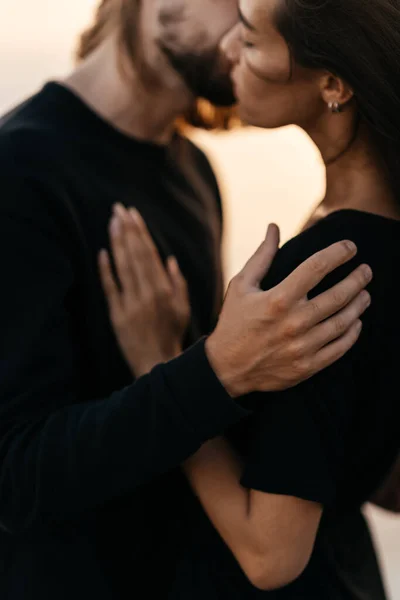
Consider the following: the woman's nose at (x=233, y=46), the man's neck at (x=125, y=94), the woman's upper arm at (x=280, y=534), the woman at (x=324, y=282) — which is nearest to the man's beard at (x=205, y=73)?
the man's neck at (x=125, y=94)

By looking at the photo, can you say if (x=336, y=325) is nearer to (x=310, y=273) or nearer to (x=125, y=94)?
(x=310, y=273)

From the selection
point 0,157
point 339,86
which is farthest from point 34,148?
point 339,86

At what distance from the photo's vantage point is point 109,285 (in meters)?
1.01

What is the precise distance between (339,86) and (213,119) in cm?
71

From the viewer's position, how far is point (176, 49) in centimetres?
123

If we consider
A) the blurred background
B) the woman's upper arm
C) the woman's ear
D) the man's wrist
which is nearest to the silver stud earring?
the woman's ear

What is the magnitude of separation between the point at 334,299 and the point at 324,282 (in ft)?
0.10

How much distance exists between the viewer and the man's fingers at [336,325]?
780 millimetres

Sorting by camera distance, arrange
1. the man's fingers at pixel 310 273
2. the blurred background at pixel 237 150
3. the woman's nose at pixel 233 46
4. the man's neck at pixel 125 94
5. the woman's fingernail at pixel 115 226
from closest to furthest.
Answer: the man's fingers at pixel 310 273, the woman's nose at pixel 233 46, the woman's fingernail at pixel 115 226, the man's neck at pixel 125 94, the blurred background at pixel 237 150

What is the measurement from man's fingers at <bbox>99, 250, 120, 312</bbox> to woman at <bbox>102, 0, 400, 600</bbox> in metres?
0.23

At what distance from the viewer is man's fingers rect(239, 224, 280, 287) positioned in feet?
2.65

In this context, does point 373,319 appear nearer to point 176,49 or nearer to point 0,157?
point 0,157

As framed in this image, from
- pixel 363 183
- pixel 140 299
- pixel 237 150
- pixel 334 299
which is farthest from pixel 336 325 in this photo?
pixel 237 150

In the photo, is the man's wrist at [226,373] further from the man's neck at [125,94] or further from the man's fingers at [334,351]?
the man's neck at [125,94]
